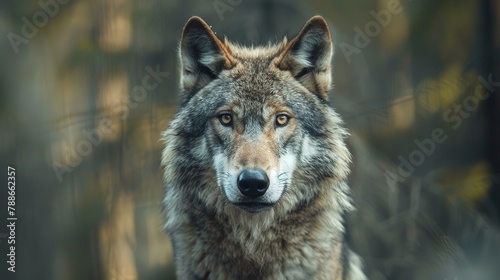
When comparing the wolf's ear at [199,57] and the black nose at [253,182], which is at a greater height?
the wolf's ear at [199,57]

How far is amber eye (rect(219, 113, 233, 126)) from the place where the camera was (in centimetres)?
384

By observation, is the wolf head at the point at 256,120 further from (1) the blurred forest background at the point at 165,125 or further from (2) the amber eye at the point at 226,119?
(1) the blurred forest background at the point at 165,125

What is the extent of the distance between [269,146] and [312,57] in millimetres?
717

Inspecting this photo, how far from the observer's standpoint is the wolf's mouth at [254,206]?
143 inches

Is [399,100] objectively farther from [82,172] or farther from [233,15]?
[82,172]

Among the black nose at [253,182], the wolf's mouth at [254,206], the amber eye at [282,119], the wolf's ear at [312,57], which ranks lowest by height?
the wolf's mouth at [254,206]

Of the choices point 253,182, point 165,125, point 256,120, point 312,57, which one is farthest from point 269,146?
point 165,125

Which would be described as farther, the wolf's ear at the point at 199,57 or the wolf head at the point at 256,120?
the wolf's ear at the point at 199,57

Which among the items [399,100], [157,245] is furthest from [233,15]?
[157,245]

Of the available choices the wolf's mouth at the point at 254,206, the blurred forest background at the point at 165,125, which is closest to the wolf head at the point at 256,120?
the wolf's mouth at the point at 254,206

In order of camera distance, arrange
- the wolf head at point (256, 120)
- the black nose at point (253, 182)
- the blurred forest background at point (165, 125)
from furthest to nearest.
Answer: the blurred forest background at point (165, 125) → the wolf head at point (256, 120) → the black nose at point (253, 182)

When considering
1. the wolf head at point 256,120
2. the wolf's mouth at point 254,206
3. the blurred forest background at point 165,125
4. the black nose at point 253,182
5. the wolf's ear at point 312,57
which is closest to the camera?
the black nose at point 253,182

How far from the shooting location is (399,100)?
707 centimetres

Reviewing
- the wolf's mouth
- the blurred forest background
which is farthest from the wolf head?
the blurred forest background
